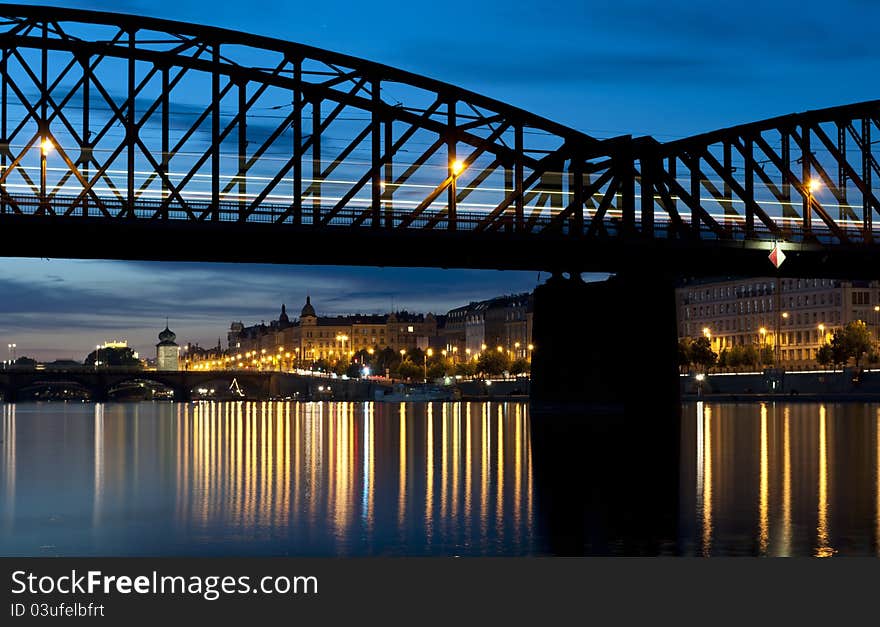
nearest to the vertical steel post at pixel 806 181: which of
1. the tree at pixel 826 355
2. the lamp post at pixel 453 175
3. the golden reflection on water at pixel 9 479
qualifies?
the lamp post at pixel 453 175

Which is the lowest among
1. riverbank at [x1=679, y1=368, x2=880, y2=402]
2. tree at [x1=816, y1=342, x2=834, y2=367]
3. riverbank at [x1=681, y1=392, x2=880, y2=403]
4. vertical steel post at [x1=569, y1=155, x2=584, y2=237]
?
riverbank at [x1=681, y1=392, x2=880, y2=403]

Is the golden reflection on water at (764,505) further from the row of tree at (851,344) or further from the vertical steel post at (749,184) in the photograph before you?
the row of tree at (851,344)

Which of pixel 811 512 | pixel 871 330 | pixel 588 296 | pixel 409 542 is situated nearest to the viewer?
pixel 409 542

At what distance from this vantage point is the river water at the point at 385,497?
3155 cm

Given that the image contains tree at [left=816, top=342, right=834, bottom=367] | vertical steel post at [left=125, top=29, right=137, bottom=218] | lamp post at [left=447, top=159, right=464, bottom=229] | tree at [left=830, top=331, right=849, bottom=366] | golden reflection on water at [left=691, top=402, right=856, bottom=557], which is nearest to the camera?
golden reflection on water at [left=691, top=402, right=856, bottom=557]

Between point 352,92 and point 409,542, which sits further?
point 352,92

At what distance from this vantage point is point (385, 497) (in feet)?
138

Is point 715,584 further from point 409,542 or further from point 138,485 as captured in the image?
point 138,485

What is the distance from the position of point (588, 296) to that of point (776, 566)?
65575 millimetres

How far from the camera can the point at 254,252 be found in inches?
3310

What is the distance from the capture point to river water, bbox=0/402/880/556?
104 ft

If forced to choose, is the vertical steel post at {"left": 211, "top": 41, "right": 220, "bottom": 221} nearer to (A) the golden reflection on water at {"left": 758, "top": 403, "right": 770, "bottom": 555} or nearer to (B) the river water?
(B) the river water

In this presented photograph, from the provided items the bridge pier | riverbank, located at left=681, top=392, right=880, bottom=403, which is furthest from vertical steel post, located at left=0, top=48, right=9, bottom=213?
riverbank, located at left=681, top=392, right=880, bottom=403

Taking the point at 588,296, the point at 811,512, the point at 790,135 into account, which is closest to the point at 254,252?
the point at 588,296
